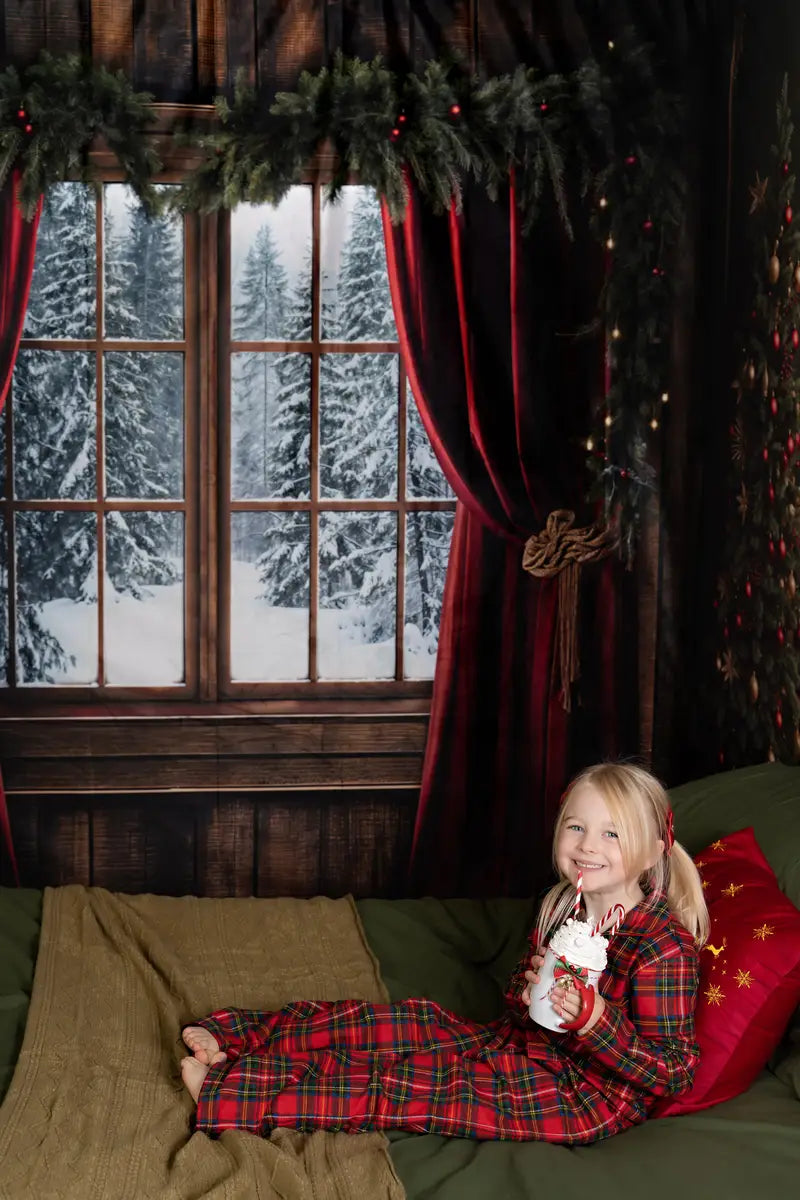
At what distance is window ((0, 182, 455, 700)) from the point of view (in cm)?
287

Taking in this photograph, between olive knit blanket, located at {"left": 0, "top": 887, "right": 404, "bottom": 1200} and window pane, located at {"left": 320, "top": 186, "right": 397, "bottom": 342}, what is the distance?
134 cm

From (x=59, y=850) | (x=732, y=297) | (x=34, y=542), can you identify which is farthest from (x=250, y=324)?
(x=59, y=850)

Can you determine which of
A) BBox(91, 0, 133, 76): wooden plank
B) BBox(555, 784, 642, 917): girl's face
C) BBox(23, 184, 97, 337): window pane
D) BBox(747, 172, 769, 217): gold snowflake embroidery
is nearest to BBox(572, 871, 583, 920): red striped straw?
BBox(555, 784, 642, 917): girl's face

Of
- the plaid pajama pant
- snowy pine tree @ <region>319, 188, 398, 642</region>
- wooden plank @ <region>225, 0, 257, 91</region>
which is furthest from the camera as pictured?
snowy pine tree @ <region>319, 188, 398, 642</region>

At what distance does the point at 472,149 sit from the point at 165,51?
2.42ft

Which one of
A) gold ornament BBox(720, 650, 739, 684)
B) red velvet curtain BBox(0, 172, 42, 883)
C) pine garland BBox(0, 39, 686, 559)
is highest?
pine garland BBox(0, 39, 686, 559)

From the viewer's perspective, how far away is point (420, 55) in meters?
2.85

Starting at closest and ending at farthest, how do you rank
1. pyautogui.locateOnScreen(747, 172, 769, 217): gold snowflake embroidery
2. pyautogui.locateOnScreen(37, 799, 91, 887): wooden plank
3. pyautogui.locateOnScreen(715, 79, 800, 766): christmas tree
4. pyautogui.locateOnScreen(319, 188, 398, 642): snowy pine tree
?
1. pyautogui.locateOnScreen(715, 79, 800, 766): christmas tree
2. pyautogui.locateOnScreen(747, 172, 769, 217): gold snowflake embroidery
3. pyautogui.locateOnScreen(319, 188, 398, 642): snowy pine tree
4. pyautogui.locateOnScreen(37, 799, 91, 887): wooden plank

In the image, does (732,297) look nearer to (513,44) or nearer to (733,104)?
(733,104)

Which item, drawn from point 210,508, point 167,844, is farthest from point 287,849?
point 210,508

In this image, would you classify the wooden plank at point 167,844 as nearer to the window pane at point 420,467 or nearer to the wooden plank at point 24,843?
the wooden plank at point 24,843

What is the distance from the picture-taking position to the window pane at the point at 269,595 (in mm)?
2959

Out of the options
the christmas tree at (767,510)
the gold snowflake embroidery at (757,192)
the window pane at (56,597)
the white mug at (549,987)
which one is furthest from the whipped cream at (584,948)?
the gold snowflake embroidery at (757,192)

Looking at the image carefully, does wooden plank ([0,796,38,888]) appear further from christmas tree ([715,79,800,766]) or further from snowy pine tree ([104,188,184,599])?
christmas tree ([715,79,800,766])
